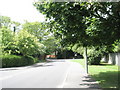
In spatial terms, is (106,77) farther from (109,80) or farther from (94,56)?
(94,56)

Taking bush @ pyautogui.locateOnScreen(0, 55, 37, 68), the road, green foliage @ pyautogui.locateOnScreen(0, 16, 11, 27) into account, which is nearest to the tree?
the road

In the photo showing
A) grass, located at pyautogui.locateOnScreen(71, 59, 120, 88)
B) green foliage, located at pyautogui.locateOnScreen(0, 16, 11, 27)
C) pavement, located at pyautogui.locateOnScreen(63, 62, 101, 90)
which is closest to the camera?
pavement, located at pyautogui.locateOnScreen(63, 62, 101, 90)

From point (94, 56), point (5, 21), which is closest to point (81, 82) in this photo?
point (94, 56)

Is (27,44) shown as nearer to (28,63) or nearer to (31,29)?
(28,63)

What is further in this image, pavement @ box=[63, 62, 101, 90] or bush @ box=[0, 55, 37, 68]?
bush @ box=[0, 55, 37, 68]

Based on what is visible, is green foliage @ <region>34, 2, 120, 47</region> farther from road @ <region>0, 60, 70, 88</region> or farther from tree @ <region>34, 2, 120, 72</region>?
road @ <region>0, 60, 70, 88</region>

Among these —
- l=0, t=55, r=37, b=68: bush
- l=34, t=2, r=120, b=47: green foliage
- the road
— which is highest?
l=34, t=2, r=120, b=47: green foliage

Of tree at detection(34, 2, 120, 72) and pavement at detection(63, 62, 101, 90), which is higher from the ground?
tree at detection(34, 2, 120, 72)

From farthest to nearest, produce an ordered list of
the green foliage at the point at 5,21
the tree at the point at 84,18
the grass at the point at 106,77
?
the green foliage at the point at 5,21
the grass at the point at 106,77
the tree at the point at 84,18

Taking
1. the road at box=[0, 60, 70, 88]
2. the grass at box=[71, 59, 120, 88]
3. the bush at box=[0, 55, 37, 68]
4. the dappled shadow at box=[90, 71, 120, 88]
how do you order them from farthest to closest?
the bush at box=[0, 55, 37, 68]
the road at box=[0, 60, 70, 88]
the grass at box=[71, 59, 120, 88]
the dappled shadow at box=[90, 71, 120, 88]

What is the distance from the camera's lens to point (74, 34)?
9.37 meters

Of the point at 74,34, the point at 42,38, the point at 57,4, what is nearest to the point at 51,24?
the point at 74,34

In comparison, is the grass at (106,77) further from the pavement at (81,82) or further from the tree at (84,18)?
the tree at (84,18)

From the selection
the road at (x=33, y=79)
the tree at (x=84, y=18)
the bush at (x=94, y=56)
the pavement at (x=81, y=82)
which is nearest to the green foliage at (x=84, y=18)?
the tree at (x=84, y=18)
